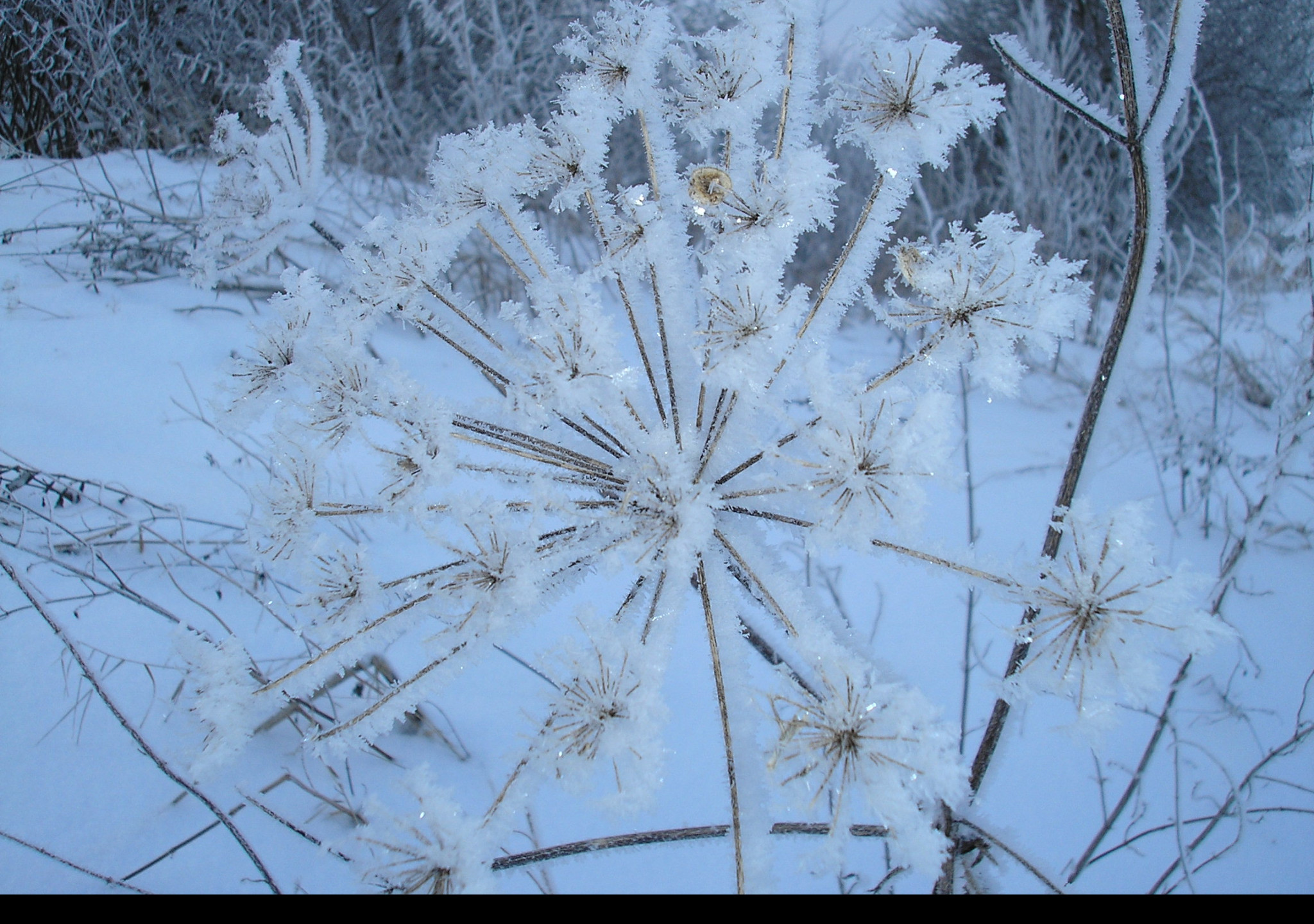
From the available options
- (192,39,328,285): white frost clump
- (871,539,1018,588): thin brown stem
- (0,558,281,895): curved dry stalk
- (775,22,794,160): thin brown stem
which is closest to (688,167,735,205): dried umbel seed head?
Answer: (775,22,794,160): thin brown stem

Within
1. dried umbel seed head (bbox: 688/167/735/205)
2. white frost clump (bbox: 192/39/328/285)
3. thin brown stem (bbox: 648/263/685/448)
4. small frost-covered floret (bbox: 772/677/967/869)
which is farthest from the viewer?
white frost clump (bbox: 192/39/328/285)

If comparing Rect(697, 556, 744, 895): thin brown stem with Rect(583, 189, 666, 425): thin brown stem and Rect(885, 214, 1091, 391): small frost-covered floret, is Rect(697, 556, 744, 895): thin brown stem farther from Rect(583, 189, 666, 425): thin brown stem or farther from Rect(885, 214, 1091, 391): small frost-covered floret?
Rect(885, 214, 1091, 391): small frost-covered floret

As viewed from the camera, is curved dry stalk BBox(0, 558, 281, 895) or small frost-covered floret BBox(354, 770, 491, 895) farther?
curved dry stalk BBox(0, 558, 281, 895)

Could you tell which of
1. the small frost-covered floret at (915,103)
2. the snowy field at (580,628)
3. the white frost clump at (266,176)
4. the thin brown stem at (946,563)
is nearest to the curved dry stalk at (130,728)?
the snowy field at (580,628)

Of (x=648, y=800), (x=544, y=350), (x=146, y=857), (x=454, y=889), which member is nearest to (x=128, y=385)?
(x=146, y=857)

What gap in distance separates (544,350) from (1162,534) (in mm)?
2402

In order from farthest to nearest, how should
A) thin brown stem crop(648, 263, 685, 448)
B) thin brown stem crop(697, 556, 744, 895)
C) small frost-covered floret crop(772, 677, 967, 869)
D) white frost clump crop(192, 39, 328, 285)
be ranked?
white frost clump crop(192, 39, 328, 285)
thin brown stem crop(648, 263, 685, 448)
thin brown stem crop(697, 556, 744, 895)
small frost-covered floret crop(772, 677, 967, 869)

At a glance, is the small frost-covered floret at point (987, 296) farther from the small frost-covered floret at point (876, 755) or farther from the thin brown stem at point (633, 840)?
the thin brown stem at point (633, 840)

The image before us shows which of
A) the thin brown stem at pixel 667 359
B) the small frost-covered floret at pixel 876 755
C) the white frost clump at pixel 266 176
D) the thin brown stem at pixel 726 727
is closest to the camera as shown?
the small frost-covered floret at pixel 876 755

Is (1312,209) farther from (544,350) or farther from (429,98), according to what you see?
(429,98)

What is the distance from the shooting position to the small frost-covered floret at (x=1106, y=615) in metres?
0.64

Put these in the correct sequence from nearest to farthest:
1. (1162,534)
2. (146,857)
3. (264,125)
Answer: (146,857)
(1162,534)
(264,125)

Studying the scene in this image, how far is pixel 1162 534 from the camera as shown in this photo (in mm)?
2242

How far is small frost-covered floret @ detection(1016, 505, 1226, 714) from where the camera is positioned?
0.64 metres
